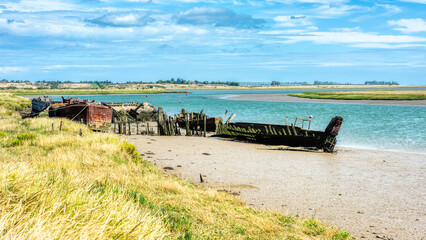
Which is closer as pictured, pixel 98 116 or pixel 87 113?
pixel 87 113

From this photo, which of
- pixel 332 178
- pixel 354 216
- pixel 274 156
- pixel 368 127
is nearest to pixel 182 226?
pixel 354 216

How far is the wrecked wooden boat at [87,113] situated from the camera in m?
28.3

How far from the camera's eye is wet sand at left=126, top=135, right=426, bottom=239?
9094 millimetres

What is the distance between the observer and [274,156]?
711 inches

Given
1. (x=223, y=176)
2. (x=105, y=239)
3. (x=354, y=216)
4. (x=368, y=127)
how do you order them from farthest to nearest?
1. (x=368, y=127)
2. (x=223, y=176)
3. (x=354, y=216)
4. (x=105, y=239)

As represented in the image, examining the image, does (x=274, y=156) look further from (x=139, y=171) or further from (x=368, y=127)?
(x=368, y=127)

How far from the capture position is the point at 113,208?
18.3 feet

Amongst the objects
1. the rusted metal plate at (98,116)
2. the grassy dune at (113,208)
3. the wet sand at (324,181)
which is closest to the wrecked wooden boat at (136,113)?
the rusted metal plate at (98,116)

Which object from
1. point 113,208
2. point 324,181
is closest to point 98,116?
point 324,181

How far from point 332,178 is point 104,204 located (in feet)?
33.1

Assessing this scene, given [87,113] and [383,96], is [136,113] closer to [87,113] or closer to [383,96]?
[87,113]

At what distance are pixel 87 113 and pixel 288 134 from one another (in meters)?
16.3

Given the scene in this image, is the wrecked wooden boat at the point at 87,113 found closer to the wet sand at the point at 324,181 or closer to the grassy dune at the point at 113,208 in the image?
the wet sand at the point at 324,181

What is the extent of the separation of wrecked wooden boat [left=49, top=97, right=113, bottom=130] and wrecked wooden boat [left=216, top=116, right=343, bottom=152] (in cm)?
1059
